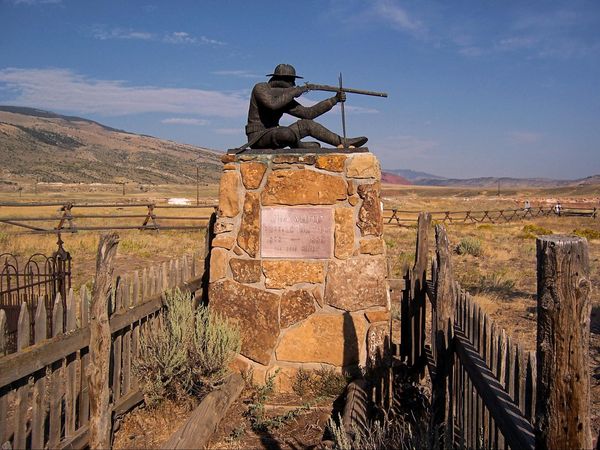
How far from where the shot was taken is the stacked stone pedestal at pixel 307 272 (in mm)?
4648

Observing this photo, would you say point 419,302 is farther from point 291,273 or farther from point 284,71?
point 284,71

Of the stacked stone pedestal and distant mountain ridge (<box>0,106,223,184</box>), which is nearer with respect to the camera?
the stacked stone pedestal

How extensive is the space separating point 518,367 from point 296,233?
2661 millimetres

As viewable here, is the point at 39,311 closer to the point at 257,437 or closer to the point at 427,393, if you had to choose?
the point at 257,437

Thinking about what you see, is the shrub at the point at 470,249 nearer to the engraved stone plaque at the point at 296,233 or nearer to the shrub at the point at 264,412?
the engraved stone plaque at the point at 296,233

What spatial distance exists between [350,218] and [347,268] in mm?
462

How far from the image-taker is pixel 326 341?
15.4 feet

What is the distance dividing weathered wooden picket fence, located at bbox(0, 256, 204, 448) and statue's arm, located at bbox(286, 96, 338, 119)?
6.35 feet

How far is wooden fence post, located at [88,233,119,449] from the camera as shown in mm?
3045

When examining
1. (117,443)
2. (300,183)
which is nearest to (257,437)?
(117,443)

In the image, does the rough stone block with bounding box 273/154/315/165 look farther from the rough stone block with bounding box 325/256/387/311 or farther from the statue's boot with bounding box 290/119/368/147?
the rough stone block with bounding box 325/256/387/311

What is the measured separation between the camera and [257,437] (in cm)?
381

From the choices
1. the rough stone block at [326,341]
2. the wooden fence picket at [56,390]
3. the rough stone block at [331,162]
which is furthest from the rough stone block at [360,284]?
the wooden fence picket at [56,390]

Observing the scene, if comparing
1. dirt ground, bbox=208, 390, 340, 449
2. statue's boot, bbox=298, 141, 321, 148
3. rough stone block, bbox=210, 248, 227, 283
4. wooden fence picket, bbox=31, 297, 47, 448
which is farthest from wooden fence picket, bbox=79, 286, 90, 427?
statue's boot, bbox=298, 141, 321, 148
